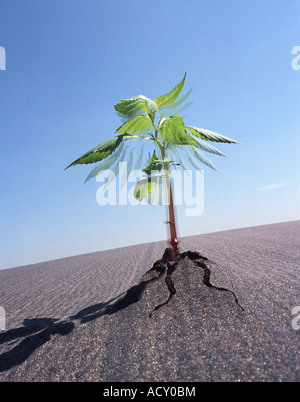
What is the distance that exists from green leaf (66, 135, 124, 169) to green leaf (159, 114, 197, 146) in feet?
2.08

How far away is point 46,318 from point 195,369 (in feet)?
10.8

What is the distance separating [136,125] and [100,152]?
1.94ft

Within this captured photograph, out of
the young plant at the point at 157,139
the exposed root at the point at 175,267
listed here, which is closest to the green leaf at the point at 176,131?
the young plant at the point at 157,139

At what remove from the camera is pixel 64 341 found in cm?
321

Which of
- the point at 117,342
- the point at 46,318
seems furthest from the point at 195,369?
the point at 46,318

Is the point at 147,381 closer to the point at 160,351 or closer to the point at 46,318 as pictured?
the point at 160,351

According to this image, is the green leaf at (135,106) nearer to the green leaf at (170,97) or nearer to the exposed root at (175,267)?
the green leaf at (170,97)

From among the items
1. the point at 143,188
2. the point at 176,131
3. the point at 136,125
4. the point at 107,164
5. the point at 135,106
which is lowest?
the point at 143,188

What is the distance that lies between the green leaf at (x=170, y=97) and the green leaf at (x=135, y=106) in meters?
0.17

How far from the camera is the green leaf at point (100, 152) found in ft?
10.6

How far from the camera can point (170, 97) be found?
338 cm

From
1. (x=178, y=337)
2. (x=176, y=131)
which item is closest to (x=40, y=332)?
(x=178, y=337)

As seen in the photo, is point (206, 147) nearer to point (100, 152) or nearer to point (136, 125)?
point (136, 125)

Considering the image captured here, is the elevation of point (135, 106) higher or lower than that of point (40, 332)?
higher
